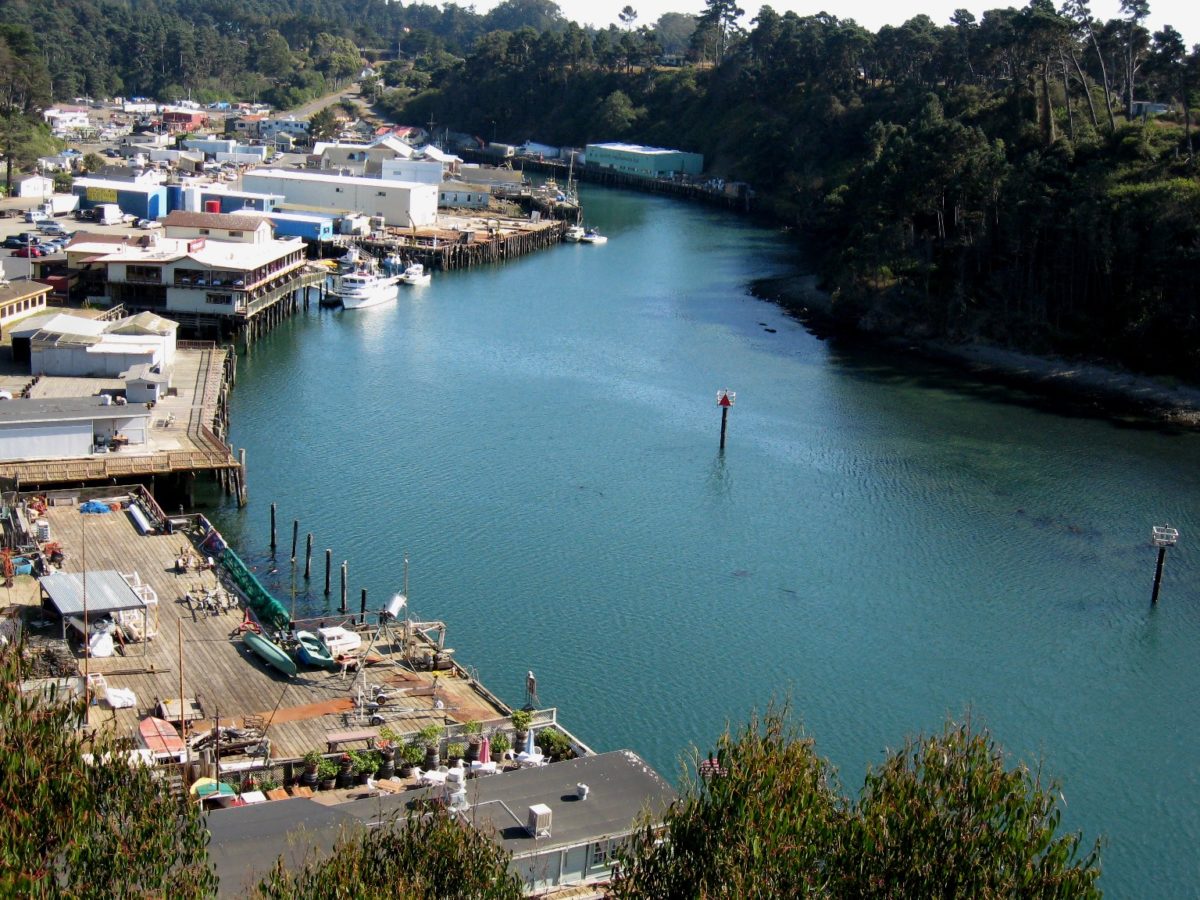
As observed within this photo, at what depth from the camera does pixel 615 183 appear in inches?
3519

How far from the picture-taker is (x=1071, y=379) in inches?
1548

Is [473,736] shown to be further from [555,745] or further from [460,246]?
[460,246]

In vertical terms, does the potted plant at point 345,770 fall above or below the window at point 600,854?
below

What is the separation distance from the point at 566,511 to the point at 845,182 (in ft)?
145

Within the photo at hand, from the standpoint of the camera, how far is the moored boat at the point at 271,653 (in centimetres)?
1784

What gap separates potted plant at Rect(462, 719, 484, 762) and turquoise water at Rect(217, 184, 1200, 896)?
231 centimetres

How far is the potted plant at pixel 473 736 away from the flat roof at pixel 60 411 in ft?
41.8

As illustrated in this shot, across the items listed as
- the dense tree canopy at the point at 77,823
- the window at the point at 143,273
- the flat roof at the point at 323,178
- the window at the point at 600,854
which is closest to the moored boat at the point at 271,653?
the window at the point at 600,854

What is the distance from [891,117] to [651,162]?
64.0 feet

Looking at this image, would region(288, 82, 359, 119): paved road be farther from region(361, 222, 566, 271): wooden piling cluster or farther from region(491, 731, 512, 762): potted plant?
region(491, 731, 512, 762): potted plant

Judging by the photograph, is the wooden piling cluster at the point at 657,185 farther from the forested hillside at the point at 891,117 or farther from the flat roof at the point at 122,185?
the flat roof at the point at 122,185

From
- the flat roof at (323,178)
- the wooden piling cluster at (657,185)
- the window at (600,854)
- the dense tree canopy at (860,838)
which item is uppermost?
the wooden piling cluster at (657,185)

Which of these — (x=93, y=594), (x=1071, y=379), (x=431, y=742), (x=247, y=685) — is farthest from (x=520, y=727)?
(x=1071, y=379)

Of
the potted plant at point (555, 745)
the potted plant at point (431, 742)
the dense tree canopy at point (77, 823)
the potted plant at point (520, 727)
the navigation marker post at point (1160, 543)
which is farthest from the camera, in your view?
the navigation marker post at point (1160, 543)
